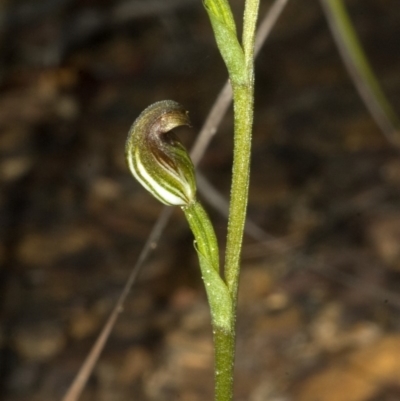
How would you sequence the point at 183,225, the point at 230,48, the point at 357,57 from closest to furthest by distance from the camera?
the point at 230,48
the point at 357,57
the point at 183,225

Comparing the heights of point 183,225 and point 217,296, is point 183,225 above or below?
below

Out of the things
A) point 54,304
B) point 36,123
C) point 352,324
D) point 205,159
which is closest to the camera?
point 352,324

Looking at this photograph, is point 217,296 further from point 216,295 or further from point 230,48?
point 230,48

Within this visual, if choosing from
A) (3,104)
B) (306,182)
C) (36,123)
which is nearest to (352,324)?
(306,182)

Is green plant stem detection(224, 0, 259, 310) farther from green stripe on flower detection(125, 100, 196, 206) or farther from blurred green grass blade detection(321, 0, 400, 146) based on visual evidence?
blurred green grass blade detection(321, 0, 400, 146)

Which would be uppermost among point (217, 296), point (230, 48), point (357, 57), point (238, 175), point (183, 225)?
point (230, 48)

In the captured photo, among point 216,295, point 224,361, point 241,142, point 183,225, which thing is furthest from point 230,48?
point 183,225

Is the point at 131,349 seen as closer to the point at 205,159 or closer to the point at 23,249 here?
the point at 23,249
